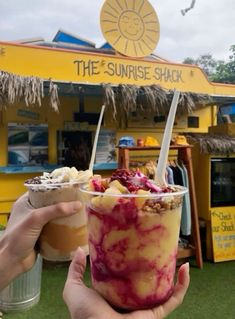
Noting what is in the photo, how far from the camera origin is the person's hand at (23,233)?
1.17 metres

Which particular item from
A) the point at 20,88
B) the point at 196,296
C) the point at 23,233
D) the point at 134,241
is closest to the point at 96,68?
the point at 20,88

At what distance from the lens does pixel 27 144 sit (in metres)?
4.73

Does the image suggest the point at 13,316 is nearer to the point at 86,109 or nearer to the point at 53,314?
Answer: the point at 53,314

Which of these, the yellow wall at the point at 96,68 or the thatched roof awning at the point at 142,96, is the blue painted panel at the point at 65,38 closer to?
the yellow wall at the point at 96,68

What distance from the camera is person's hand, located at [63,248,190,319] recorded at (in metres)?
0.87

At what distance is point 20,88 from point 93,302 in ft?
10.8

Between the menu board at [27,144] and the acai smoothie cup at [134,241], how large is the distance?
3.92 metres

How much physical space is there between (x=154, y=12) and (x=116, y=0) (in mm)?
645

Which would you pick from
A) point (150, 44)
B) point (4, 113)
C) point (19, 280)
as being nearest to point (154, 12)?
point (150, 44)

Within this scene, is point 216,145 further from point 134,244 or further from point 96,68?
point 134,244

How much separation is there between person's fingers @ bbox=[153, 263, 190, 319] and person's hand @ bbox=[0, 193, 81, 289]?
43 centimetres

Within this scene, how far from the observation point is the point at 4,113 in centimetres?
453

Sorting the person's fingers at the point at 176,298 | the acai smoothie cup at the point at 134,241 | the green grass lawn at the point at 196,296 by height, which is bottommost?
the green grass lawn at the point at 196,296

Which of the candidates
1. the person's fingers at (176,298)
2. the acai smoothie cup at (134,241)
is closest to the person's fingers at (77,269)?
the acai smoothie cup at (134,241)
